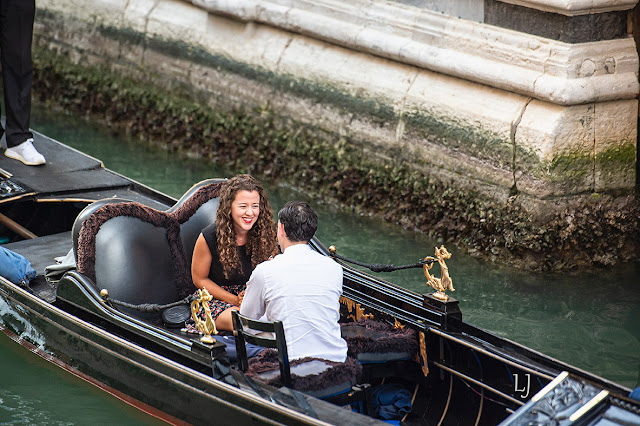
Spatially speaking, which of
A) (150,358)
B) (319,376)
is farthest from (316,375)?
(150,358)

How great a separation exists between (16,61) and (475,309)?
9.20 ft

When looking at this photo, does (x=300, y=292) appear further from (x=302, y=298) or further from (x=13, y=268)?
(x=13, y=268)

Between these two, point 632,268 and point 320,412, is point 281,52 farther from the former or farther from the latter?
point 320,412

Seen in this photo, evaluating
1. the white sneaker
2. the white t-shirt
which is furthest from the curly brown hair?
the white sneaker

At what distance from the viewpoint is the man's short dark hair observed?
2.95 meters

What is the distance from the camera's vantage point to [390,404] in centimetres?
328

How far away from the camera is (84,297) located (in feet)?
11.5

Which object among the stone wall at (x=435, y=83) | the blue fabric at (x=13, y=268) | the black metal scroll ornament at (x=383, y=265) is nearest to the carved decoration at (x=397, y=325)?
the black metal scroll ornament at (x=383, y=265)

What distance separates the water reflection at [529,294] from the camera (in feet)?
14.2

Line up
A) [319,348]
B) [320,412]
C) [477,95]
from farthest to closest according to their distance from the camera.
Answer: [477,95], [319,348], [320,412]

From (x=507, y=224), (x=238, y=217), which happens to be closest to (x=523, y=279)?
(x=507, y=224)

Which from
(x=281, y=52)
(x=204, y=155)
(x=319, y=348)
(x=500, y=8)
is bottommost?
(x=204, y=155)

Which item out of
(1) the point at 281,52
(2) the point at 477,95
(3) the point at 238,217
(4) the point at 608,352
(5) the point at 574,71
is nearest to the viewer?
(3) the point at 238,217

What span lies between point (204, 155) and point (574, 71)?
308 cm
